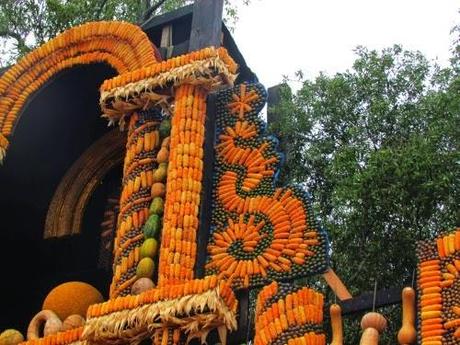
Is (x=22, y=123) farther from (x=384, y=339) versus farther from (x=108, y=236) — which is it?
(x=384, y=339)

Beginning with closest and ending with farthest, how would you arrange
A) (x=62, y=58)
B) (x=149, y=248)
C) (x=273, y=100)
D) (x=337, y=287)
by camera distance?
(x=337, y=287), (x=149, y=248), (x=62, y=58), (x=273, y=100)

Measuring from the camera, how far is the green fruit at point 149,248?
713cm

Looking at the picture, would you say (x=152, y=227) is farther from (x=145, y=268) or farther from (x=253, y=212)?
(x=253, y=212)

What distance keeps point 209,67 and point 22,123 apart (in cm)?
242

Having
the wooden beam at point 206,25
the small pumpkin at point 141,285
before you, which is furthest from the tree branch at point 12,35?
the small pumpkin at point 141,285

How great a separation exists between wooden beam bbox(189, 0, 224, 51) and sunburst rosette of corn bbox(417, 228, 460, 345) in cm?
308

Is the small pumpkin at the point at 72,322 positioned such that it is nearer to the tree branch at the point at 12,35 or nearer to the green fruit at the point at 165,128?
the green fruit at the point at 165,128

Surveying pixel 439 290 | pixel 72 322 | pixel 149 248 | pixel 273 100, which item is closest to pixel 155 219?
pixel 149 248

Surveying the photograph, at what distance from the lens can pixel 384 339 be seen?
29.4ft

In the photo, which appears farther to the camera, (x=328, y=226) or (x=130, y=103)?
(x=328, y=226)

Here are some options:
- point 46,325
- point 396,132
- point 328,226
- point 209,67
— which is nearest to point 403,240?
point 328,226

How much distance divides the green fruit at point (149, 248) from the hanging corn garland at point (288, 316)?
3.62ft

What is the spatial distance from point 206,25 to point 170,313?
9.87ft

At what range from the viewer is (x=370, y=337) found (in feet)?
19.6
